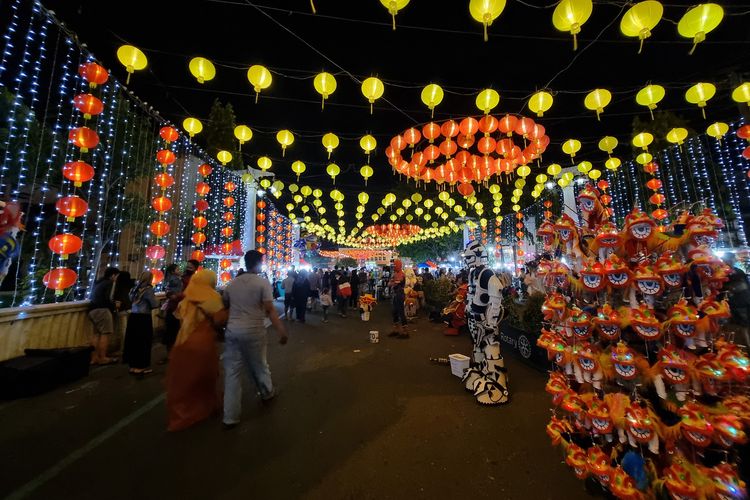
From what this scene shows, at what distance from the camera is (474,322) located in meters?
4.29

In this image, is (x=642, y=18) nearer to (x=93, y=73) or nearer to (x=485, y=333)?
(x=485, y=333)

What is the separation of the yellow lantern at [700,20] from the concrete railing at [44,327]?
10693mm

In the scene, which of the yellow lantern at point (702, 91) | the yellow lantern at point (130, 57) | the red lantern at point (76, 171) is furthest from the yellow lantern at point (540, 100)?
the red lantern at point (76, 171)

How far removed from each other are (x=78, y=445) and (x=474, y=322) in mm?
4793

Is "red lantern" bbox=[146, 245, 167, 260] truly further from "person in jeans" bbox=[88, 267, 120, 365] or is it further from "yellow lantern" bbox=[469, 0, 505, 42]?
"yellow lantern" bbox=[469, 0, 505, 42]

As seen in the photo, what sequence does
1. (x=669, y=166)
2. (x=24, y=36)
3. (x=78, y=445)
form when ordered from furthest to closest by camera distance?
(x=669, y=166) → (x=24, y=36) → (x=78, y=445)

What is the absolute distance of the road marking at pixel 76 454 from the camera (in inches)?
88.2

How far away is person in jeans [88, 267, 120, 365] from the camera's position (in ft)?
17.2

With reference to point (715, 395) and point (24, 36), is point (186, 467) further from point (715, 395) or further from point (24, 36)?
point (24, 36)

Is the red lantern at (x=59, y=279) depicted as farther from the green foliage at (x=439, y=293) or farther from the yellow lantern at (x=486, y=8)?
the green foliage at (x=439, y=293)

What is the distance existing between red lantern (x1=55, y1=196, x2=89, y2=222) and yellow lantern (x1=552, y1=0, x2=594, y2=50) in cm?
884

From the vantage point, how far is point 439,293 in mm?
10273

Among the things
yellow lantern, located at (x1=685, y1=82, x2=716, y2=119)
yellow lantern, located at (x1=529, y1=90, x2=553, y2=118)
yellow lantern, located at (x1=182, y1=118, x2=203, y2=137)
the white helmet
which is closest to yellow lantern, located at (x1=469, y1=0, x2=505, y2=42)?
yellow lantern, located at (x1=529, y1=90, x2=553, y2=118)

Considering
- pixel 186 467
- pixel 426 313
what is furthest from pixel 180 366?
pixel 426 313
